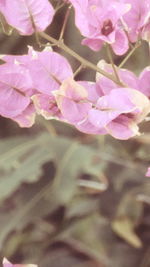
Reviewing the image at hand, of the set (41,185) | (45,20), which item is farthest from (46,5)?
(41,185)

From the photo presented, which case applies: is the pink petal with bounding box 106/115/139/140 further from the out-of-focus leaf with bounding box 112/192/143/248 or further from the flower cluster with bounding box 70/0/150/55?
the out-of-focus leaf with bounding box 112/192/143/248

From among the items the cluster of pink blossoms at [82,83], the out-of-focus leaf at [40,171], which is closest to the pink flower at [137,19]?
the cluster of pink blossoms at [82,83]

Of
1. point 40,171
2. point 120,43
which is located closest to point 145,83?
point 120,43

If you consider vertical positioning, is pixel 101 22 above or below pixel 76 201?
above

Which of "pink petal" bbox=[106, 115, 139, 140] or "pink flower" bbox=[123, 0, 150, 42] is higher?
"pink flower" bbox=[123, 0, 150, 42]

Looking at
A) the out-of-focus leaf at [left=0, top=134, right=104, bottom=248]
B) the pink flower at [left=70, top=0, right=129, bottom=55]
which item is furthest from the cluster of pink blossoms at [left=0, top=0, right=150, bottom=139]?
the out-of-focus leaf at [left=0, top=134, right=104, bottom=248]

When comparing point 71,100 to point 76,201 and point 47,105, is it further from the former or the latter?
point 76,201

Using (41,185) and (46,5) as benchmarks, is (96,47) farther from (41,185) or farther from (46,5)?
(41,185)
